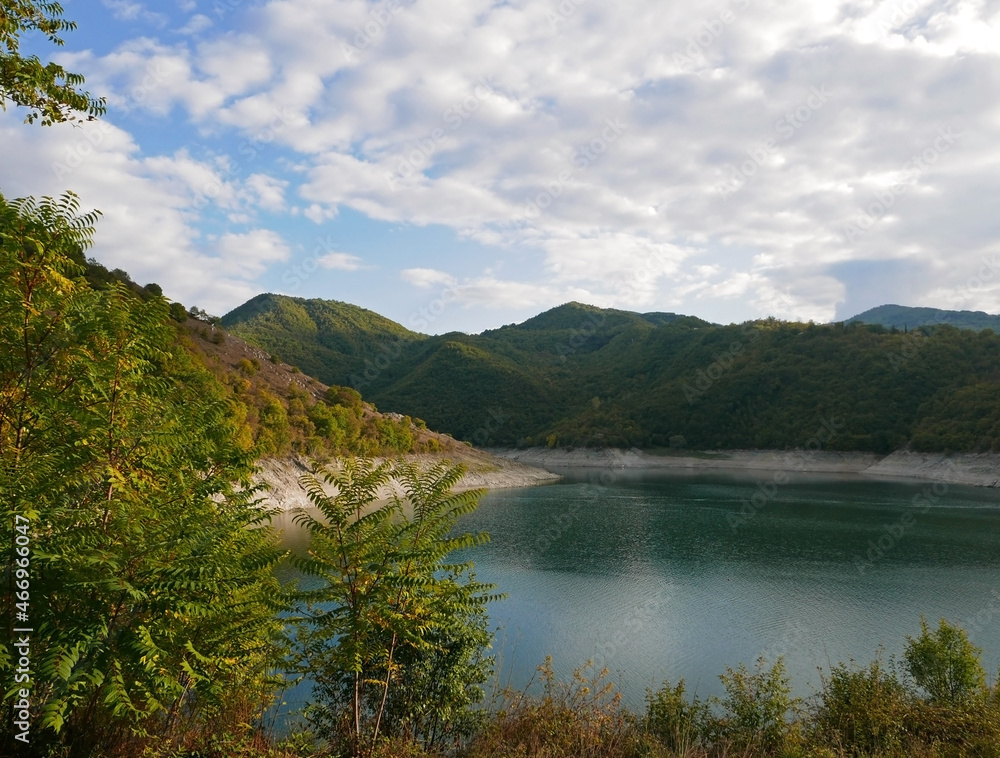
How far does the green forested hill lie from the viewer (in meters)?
85.1

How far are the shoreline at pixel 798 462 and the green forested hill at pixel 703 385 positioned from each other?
66.5 inches

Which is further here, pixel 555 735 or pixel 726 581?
pixel 726 581

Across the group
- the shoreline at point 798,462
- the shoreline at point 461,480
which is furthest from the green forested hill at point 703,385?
the shoreline at point 461,480

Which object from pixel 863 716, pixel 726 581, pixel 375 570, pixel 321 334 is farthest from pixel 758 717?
pixel 321 334

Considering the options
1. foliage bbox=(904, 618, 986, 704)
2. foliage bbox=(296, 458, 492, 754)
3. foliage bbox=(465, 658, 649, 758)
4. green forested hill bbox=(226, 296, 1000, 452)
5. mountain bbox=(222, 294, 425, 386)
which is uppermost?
mountain bbox=(222, 294, 425, 386)

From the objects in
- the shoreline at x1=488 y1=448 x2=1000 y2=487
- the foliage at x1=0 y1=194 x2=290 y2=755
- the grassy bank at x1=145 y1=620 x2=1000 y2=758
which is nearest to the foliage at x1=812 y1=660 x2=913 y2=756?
the grassy bank at x1=145 y1=620 x2=1000 y2=758

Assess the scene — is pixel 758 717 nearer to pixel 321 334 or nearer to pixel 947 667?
pixel 947 667

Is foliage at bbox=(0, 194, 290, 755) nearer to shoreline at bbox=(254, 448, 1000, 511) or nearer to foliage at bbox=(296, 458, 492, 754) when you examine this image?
foliage at bbox=(296, 458, 492, 754)

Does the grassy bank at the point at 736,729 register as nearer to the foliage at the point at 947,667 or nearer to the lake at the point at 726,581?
the foliage at the point at 947,667

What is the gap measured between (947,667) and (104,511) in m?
14.2

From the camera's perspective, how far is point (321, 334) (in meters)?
143

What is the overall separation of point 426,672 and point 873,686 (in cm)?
748

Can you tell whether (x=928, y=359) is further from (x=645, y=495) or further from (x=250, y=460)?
(x=250, y=460)

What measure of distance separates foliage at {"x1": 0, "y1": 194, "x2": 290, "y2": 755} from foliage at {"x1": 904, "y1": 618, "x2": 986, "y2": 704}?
12.4 m
